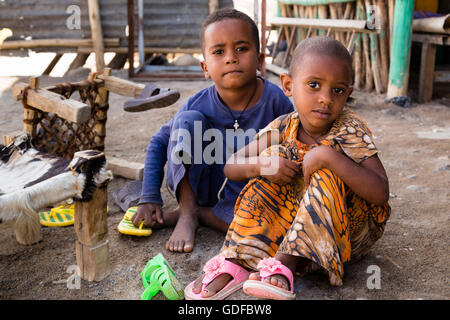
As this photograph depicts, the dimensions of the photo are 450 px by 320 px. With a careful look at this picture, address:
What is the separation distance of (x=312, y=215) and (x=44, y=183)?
1009 millimetres

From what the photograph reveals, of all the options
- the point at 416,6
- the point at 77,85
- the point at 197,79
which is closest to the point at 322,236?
the point at 77,85

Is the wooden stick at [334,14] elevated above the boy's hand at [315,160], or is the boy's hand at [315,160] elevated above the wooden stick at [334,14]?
the wooden stick at [334,14]

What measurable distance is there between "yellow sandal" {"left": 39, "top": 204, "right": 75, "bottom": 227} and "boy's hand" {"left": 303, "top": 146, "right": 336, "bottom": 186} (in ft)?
4.74

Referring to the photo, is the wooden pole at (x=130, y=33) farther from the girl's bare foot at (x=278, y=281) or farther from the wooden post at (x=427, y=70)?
the girl's bare foot at (x=278, y=281)

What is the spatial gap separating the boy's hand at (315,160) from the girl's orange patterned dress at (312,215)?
20 millimetres

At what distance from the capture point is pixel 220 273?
5.57 feet

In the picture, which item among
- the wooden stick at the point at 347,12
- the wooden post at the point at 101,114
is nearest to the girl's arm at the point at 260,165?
the wooden post at the point at 101,114

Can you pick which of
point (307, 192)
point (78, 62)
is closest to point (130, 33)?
point (78, 62)

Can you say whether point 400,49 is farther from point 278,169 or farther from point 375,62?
point 278,169

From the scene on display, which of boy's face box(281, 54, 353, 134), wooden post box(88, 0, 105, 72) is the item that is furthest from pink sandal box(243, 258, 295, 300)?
wooden post box(88, 0, 105, 72)

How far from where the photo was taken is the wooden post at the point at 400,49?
4660 millimetres

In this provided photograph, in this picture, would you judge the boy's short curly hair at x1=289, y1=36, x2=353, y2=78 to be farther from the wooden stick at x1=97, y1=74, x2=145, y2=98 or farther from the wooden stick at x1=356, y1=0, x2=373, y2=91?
the wooden stick at x1=356, y1=0, x2=373, y2=91

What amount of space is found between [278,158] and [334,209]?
308 mm
